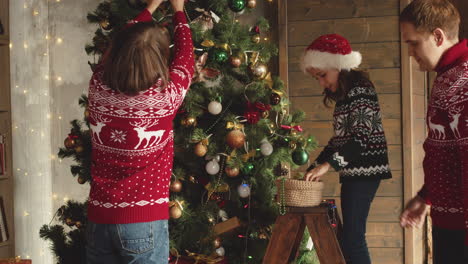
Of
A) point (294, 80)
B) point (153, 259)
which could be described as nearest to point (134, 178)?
point (153, 259)

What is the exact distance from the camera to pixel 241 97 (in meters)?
2.77

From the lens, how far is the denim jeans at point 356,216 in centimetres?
237

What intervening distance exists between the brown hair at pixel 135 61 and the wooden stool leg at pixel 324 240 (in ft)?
3.53

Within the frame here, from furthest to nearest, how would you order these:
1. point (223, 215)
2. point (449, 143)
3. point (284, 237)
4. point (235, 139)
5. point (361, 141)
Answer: point (223, 215), point (235, 139), point (284, 237), point (361, 141), point (449, 143)

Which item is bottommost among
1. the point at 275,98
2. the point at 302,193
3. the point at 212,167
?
the point at 302,193

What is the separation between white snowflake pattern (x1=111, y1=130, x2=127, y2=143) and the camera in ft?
5.67

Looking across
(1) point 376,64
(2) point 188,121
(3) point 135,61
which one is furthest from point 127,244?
(1) point 376,64

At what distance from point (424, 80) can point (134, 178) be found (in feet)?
9.34

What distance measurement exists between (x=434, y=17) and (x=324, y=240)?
3.97 ft

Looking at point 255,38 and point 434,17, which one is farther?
point 255,38

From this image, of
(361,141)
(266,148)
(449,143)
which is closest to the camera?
(449,143)

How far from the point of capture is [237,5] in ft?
8.43

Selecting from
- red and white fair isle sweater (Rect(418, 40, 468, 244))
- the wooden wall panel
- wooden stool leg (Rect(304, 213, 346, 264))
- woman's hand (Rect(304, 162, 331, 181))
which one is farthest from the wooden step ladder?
the wooden wall panel

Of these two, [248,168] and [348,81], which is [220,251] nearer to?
[248,168]
